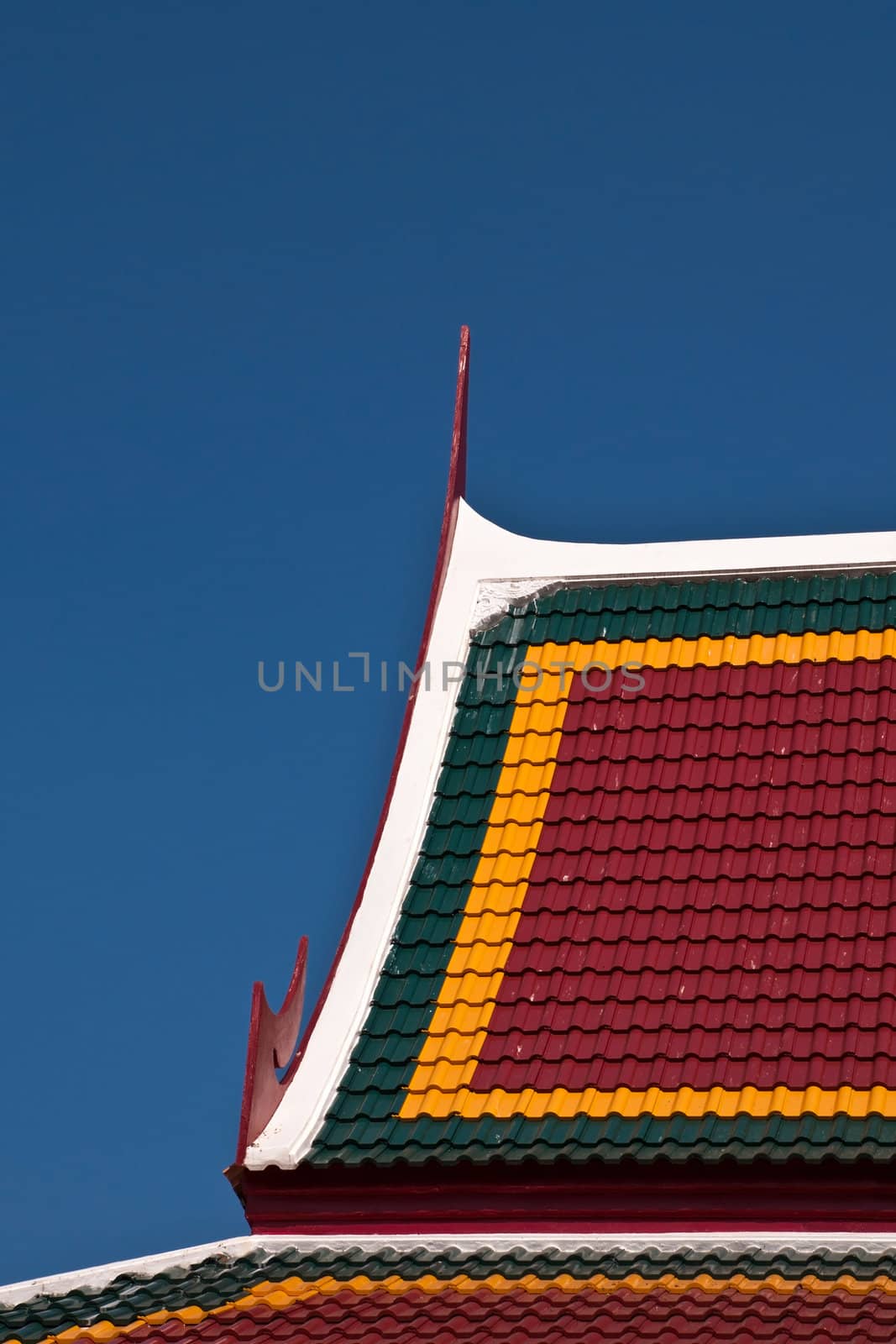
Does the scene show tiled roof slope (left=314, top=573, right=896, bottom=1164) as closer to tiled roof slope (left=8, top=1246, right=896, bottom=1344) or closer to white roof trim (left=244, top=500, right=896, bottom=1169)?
white roof trim (left=244, top=500, right=896, bottom=1169)

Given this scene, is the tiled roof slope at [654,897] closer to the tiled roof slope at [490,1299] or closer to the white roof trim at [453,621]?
the white roof trim at [453,621]

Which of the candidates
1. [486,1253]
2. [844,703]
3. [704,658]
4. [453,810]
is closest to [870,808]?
[844,703]

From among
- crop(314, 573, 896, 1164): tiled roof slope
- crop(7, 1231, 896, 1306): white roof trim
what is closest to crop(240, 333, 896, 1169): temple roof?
crop(314, 573, 896, 1164): tiled roof slope

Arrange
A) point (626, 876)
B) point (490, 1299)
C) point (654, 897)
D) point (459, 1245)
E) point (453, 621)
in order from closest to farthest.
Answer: point (490, 1299)
point (459, 1245)
point (654, 897)
point (626, 876)
point (453, 621)

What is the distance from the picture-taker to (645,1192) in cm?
866

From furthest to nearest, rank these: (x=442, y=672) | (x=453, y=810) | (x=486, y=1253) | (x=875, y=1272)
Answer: (x=442, y=672) → (x=453, y=810) → (x=486, y=1253) → (x=875, y=1272)

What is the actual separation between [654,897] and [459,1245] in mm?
2243

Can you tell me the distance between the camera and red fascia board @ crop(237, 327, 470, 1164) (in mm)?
9328

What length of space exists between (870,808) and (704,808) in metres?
0.89

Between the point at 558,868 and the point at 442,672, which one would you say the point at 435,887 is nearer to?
the point at 558,868

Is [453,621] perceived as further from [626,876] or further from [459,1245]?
[459,1245]

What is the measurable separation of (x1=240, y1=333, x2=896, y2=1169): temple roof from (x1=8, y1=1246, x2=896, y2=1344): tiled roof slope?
499mm

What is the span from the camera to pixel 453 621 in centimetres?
1196

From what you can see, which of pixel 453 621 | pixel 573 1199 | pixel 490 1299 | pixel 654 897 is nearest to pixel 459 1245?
pixel 573 1199
